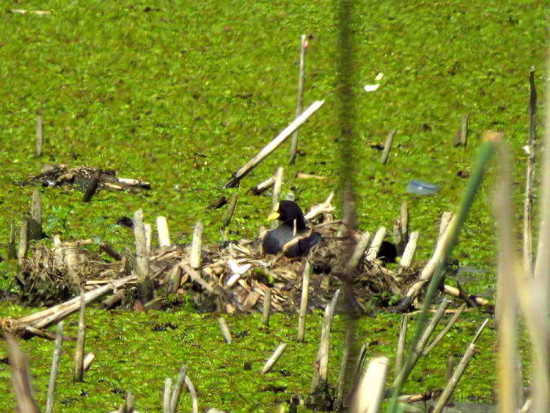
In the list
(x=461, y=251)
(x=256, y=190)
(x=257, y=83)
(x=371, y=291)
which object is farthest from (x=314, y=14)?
(x=371, y=291)

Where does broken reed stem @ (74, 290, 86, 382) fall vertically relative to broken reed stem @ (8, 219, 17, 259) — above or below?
below

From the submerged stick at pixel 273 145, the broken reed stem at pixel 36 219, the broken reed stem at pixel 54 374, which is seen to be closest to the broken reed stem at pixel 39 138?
the broken reed stem at pixel 36 219

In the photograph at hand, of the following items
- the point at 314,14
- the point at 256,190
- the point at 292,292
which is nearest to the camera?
the point at 292,292

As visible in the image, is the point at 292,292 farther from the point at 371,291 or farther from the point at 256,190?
the point at 256,190

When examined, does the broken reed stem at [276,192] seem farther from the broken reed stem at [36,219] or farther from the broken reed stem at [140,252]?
the broken reed stem at [36,219]

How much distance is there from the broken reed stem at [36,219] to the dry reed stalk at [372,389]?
4.26m

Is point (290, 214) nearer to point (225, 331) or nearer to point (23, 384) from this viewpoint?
point (225, 331)

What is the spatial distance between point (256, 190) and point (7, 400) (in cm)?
264

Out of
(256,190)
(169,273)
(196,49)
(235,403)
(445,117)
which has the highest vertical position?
(196,49)

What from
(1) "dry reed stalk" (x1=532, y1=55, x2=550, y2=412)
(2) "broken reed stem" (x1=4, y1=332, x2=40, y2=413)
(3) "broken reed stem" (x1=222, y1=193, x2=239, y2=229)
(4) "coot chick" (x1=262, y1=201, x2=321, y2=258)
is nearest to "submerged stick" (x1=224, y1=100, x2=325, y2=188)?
(3) "broken reed stem" (x1=222, y1=193, x2=239, y2=229)

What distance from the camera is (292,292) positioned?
15.1 feet

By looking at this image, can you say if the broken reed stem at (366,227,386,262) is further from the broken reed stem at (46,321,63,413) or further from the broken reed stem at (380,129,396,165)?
the broken reed stem at (46,321,63,413)

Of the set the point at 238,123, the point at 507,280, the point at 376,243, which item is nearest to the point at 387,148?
the point at 238,123

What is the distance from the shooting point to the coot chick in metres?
4.75
